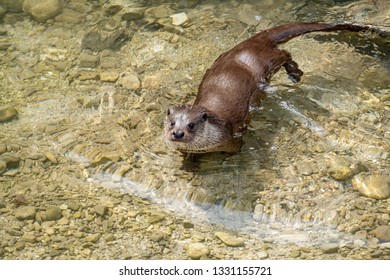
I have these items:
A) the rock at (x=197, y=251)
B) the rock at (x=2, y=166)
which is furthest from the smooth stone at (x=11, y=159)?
the rock at (x=197, y=251)

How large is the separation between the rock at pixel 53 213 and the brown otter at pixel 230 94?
0.86 meters

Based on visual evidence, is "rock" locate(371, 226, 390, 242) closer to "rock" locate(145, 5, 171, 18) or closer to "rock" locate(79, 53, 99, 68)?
"rock" locate(79, 53, 99, 68)

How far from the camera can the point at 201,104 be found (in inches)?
167

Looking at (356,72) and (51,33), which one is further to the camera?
(51,33)

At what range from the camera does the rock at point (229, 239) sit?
370cm

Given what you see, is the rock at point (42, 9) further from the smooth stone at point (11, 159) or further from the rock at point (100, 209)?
the rock at point (100, 209)

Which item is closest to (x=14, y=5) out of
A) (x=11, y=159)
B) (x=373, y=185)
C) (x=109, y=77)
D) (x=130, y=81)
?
(x=109, y=77)

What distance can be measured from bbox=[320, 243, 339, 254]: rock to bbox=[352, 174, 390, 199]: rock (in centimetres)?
49

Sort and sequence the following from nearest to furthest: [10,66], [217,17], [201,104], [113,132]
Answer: [201,104]
[113,132]
[10,66]
[217,17]

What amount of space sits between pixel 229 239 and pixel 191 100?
1.44 metres

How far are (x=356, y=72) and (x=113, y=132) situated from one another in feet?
6.84

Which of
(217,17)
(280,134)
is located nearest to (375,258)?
(280,134)

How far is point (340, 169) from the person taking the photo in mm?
4109
